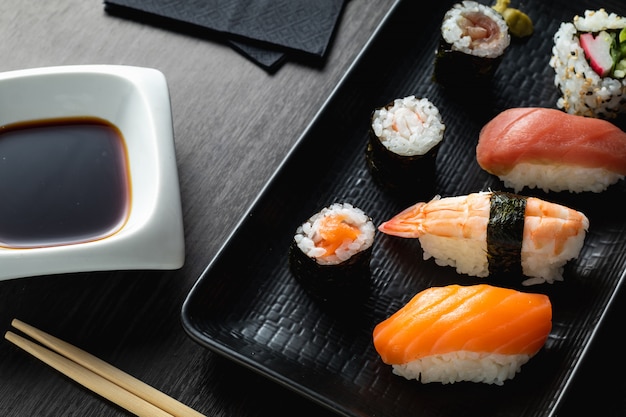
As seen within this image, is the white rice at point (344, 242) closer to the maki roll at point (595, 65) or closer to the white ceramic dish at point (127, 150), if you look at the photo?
the white ceramic dish at point (127, 150)

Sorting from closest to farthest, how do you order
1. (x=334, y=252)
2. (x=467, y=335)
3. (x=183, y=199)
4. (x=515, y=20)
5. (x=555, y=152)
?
(x=467, y=335)
(x=334, y=252)
(x=555, y=152)
(x=183, y=199)
(x=515, y=20)

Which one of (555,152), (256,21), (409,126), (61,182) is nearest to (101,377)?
(61,182)

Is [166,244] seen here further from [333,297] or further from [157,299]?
[333,297]

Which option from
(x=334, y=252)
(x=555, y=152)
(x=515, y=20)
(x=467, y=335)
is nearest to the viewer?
(x=467, y=335)

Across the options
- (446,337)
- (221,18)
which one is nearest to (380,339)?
(446,337)

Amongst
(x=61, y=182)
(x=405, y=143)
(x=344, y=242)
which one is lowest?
(x=61, y=182)

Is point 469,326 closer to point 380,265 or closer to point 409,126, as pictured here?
point 380,265
